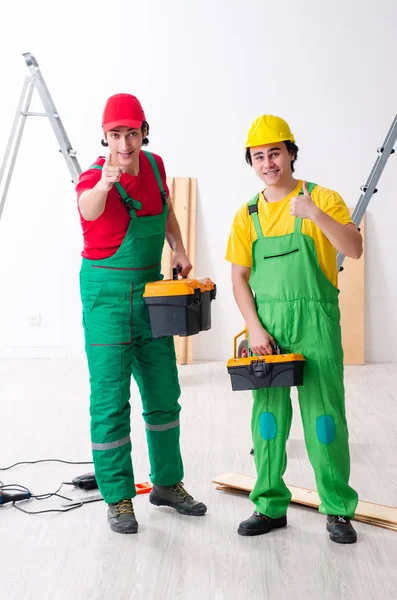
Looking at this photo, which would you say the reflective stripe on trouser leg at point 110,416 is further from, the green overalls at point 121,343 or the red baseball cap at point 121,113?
the red baseball cap at point 121,113

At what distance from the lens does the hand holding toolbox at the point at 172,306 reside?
2934mm

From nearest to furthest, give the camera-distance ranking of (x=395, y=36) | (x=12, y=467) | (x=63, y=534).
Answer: (x=63, y=534), (x=12, y=467), (x=395, y=36)

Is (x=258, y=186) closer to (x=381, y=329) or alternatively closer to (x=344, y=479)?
(x=381, y=329)

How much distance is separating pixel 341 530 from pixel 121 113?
1.65 metres

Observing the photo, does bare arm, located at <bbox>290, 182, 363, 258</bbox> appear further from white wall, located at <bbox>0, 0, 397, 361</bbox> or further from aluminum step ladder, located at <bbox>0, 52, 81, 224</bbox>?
white wall, located at <bbox>0, 0, 397, 361</bbox>

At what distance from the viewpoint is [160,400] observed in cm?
319

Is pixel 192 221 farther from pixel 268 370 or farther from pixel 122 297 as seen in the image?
pixel 268 370

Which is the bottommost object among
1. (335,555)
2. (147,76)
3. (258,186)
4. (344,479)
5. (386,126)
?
(335,555)

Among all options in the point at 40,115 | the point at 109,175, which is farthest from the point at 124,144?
the point at 40,115

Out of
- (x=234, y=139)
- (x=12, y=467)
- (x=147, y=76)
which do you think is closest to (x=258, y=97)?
(x=234, y=139)

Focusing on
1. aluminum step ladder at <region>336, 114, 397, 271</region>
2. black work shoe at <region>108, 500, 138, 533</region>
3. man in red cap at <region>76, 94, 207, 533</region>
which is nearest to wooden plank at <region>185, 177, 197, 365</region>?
aluminum step ladder at <region>336, 114, 397, 271</region>

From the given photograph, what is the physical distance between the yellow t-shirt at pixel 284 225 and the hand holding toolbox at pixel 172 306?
0.72ft

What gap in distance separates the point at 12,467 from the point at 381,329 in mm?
3733

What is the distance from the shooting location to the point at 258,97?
667cm
